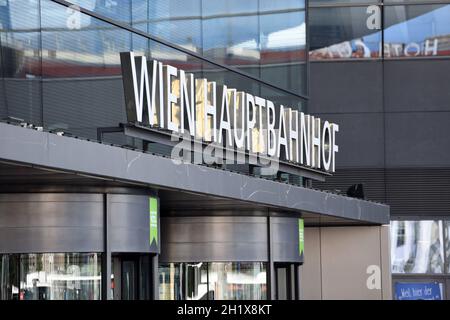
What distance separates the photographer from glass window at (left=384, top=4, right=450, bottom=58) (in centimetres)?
3725

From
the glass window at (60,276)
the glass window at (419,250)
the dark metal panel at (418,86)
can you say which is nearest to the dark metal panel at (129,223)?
the glass window at (60,276)

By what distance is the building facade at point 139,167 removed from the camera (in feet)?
56.8

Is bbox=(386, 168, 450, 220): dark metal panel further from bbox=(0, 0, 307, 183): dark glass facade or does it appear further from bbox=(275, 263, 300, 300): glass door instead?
bbox=(275, 263, 300, 300): glass door

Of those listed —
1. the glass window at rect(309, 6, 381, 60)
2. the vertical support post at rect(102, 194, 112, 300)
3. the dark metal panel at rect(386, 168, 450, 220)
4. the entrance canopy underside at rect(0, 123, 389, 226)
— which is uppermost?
the glass window at rect(309, 6, 381, 60)

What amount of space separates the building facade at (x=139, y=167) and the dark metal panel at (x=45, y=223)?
21 mm

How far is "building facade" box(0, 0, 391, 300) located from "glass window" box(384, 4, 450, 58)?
741 centimetres

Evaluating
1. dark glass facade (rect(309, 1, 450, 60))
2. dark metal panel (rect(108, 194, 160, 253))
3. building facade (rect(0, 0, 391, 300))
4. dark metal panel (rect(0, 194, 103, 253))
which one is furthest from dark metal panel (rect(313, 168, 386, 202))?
dark metal panel (rect(0, 194, 103, 253))

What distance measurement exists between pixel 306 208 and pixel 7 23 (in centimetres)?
1108

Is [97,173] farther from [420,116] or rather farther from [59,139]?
[420,116]

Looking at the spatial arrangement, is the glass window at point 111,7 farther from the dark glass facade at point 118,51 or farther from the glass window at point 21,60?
the glass window at point 21,60

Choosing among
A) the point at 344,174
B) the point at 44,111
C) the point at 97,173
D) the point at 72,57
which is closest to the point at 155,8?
the point at 72,57

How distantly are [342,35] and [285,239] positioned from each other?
1256cm

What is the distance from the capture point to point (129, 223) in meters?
19.3

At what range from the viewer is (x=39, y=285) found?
18531 mm
